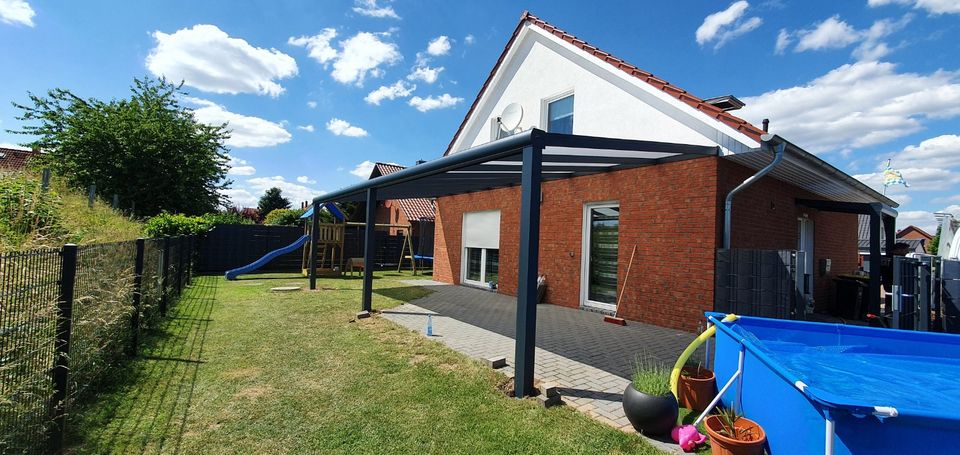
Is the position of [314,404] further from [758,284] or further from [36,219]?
[758,284]

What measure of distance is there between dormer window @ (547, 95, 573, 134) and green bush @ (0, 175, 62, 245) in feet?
28.6

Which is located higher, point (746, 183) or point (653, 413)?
point (746, 183)

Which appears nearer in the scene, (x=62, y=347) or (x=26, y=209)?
(x=62, y=347)

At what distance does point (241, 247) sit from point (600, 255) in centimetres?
1532

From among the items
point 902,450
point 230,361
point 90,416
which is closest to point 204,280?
point 230,361

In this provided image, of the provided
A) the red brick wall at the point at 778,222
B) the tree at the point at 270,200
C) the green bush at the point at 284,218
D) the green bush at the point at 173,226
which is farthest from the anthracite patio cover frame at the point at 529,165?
the tree at the point at 270,200

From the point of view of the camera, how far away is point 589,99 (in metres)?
8.77

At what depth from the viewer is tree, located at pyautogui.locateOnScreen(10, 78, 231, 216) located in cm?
1658

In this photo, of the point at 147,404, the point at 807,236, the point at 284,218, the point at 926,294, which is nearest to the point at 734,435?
the point at 147,404

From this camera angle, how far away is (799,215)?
30.5 feet

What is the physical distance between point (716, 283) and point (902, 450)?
17.0ft

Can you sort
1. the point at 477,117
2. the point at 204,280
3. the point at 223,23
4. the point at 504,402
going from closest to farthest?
the point at 504,402 < the point at 223,23 < the point at 477,117 < the point at 204,280

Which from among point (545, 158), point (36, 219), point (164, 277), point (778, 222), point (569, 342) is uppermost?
point (545, 158)

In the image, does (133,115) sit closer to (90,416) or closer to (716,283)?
(90,416)
